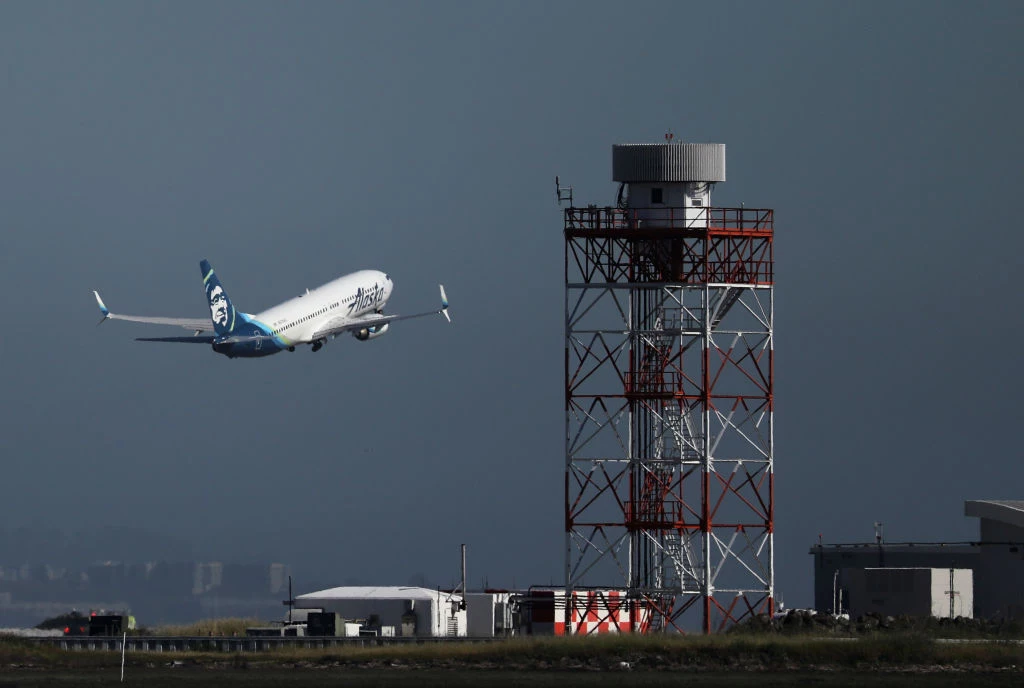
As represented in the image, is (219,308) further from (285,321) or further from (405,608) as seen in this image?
(405,608)

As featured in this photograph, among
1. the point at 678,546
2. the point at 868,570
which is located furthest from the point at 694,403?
the point at 868,570

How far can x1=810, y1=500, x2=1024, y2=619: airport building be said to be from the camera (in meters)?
135

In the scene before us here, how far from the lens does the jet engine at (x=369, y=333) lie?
195875 mm

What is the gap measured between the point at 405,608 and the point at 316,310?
4098 centimetres

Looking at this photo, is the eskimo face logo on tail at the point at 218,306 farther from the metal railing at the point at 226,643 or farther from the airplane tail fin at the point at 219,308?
the metal railing at the point at 226,643

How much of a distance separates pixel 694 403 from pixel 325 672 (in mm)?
31474

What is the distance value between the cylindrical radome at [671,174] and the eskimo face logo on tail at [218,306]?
185 ft

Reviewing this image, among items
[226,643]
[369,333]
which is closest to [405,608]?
[226,643]

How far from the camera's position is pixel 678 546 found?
130 meters

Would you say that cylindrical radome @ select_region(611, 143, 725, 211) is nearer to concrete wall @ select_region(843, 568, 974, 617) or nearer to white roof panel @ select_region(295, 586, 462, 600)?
concrete wall @ select_region(843, 568, 974, 617)

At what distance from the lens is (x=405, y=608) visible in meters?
154

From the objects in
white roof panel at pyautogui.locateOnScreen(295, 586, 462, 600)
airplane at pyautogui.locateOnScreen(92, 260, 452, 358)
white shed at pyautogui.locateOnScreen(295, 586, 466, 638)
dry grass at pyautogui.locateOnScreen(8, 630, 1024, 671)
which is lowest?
dry grass at pyautogui.locateOnScreen(8, 630, 1024, 671)

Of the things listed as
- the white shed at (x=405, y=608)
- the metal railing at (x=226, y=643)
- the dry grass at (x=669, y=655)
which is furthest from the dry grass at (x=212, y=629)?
the dry grass at (x=669, y=655)

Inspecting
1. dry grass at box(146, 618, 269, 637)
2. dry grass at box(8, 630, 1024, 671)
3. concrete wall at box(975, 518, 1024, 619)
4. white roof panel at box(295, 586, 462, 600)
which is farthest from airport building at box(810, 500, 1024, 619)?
dry grass at box(146, 618, 269, 637)
